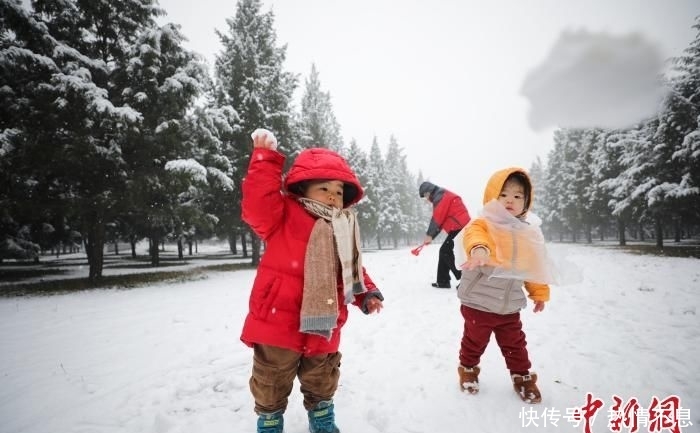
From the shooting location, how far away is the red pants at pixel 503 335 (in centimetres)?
292

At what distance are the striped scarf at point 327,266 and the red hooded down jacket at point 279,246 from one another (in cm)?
9

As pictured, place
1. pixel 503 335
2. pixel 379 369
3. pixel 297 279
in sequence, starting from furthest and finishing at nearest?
pixel 379 369
pixel 503 335
pixel 297 279

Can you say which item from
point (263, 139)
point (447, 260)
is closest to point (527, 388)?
point (263, 139)

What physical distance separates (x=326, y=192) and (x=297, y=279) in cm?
69

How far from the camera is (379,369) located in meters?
3.60

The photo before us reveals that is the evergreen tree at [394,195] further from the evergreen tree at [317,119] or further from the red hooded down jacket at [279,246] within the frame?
the red hooded down jacket at [279,246]

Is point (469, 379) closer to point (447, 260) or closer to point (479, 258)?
point (479, 258)

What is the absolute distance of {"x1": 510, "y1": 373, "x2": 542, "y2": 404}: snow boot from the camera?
9.31ft

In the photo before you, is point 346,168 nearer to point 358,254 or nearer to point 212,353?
point 358,254

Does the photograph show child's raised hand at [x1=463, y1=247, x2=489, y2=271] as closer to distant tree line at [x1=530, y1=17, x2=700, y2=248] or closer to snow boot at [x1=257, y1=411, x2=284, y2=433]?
snow boot at [x1=257, y1=411, x2=284, y2=433]

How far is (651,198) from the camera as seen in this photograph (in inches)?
635

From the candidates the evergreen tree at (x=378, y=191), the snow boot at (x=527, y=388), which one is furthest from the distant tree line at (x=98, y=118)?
the evergreen tree at (x=378, y=191)

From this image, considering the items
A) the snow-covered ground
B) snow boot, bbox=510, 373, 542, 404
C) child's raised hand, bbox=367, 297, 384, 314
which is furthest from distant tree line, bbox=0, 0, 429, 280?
snow boot, bbox=510, 373, 542, 404

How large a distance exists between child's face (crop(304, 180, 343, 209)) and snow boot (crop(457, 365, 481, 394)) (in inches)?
83.1
